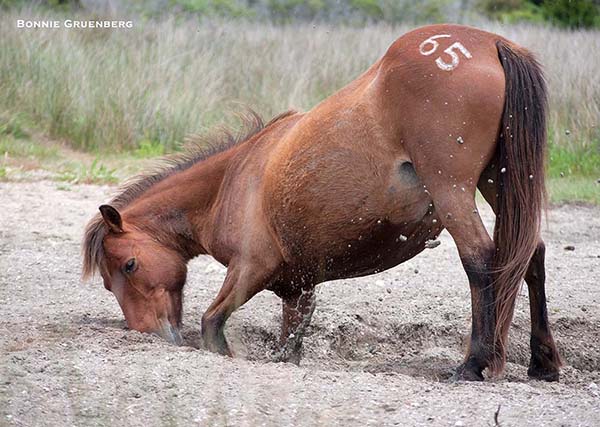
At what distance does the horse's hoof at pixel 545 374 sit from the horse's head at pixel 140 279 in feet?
6.61

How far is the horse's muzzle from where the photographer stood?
18.9 feet

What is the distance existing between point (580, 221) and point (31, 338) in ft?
19.4

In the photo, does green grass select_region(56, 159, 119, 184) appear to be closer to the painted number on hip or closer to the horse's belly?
the horse's belly

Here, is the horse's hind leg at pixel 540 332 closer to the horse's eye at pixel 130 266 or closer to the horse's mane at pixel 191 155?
the horse's mane at pixel 191 155

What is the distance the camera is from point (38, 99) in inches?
485

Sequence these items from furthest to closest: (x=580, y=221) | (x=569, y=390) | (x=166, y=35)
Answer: (x=166, y=35) < (x=580, y=221) < (x=569, y=390)

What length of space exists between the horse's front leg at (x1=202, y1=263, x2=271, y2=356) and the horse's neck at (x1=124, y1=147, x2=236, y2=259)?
1.55 feet

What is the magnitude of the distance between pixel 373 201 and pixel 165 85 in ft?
27.0

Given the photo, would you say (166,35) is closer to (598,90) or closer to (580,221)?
(598,90)

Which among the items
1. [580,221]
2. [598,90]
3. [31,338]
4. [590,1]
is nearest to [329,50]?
[598,90]

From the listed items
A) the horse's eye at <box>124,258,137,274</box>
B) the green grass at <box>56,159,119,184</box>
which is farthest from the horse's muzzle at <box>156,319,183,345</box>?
the green grass at <box>56,159,119,184</box>

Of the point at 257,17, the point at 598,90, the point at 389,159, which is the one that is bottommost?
the point at 257,17

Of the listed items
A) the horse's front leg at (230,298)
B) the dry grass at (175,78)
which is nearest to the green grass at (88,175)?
the dry grass at (175,78)

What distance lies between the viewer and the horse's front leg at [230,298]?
553cm
